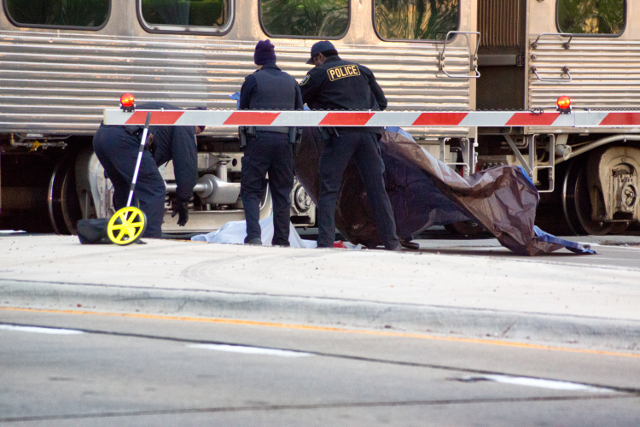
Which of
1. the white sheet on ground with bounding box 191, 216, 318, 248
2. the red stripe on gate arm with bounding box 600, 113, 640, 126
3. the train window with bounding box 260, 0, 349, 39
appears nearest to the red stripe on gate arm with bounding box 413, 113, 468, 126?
the red stripe on gate arm with bounding box 600, 113, 640, 126

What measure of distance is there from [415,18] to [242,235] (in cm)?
345

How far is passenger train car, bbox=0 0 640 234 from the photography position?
977 cm

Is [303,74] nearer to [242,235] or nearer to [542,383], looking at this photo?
[242,235]

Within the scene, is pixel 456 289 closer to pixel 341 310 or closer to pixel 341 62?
pixel 341 310

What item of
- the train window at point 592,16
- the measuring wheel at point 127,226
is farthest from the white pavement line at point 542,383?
the train window at point 592,16

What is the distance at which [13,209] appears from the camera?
433 inches

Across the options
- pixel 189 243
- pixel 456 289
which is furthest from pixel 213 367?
pixel 189 243

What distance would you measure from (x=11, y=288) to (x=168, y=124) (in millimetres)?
2679

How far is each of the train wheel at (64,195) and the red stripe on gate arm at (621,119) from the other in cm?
539

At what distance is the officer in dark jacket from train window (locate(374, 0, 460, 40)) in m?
2.44

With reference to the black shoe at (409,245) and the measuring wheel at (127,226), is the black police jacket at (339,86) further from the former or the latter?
the measuring wheel at (127,226)

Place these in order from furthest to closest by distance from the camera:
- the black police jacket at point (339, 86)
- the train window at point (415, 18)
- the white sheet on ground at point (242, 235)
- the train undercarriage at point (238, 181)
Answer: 1. the train window at point (415, 18)
2. the train undercarriage at point (238, 181)
3. the white sheet on ground at point (242, 235)
4. the black police jacket at point (339, 86)

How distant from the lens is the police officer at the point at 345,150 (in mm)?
8602

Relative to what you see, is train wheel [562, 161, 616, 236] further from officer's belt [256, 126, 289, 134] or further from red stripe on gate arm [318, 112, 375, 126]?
officer's belt [256, 126, 289, 134]
